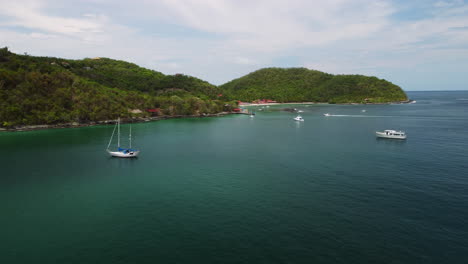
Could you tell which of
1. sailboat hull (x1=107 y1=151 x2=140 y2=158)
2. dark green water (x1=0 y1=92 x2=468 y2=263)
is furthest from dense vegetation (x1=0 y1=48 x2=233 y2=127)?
sailboat hull (x1=107 y1=151 x2=140 y2=158)

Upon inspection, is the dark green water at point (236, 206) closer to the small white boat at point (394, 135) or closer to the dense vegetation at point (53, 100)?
the small white boat at point (394, 135)

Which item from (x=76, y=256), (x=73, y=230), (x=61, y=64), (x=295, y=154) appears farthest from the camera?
(x=61, y=64)

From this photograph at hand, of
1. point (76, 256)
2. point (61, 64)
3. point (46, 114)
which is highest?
point (61, 64)

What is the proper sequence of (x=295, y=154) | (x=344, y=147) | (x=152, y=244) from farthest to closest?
(x=344, y=147)
(x=295, y=154)
(x=152, y=244)

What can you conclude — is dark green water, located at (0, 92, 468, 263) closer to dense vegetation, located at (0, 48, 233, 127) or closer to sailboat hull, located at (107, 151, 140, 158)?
sailboat hull, located at (107, 151, 140, 158)

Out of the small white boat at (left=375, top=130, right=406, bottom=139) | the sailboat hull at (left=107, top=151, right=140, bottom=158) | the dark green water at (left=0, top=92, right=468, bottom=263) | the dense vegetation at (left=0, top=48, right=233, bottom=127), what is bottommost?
the dark green water at (left=0, top=92, right=468, bottom=263)

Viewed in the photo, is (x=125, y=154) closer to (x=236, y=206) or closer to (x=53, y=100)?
(x=236, y=206)

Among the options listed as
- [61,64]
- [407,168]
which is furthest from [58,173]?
[61,64]

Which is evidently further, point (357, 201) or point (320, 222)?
point (357, 201)

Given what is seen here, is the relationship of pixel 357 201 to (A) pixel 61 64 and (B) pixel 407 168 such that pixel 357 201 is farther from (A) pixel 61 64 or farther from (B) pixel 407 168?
(A) pixel 61 64

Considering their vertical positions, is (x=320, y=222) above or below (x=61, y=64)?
below
